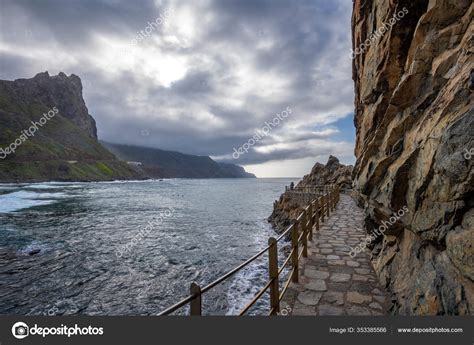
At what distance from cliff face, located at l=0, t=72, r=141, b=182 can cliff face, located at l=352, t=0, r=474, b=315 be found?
3644 inches

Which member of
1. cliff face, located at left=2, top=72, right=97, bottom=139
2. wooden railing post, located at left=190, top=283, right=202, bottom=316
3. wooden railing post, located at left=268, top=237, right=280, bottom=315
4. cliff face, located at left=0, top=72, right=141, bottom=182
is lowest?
wooden railing post, located at left=268, top=237, right=280, bottom=315

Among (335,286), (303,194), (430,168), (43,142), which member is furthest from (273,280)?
(43,142)

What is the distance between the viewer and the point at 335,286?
619cm

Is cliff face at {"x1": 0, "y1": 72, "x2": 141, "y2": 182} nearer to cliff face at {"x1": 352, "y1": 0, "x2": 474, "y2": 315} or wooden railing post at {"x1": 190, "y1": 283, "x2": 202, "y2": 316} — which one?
cliff face at {"x1": 352, "y1": 0, "x2": 474, "y2": 315}

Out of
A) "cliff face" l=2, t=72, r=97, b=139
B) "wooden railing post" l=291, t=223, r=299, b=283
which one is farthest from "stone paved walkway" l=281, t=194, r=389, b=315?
"cliff face" l=2, t=72, r=97, b=139

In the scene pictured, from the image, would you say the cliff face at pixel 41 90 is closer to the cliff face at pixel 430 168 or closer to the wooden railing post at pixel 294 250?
the wooden railing post at pixel 294 250

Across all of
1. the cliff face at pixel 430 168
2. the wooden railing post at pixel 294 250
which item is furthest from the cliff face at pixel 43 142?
the cliff face at pixel 430 168

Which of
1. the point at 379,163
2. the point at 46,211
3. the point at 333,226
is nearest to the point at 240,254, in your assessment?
the point at 333,226

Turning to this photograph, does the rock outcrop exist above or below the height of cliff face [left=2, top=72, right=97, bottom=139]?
below

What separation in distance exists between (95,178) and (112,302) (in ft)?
471

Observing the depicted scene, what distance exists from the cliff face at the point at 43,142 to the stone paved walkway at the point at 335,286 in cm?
9132

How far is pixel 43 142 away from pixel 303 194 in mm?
149825

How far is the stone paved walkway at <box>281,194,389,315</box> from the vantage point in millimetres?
5195

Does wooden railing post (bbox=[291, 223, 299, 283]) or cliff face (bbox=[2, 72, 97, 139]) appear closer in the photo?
wooden railing post (bbox=[291, 223, 299, 283])
